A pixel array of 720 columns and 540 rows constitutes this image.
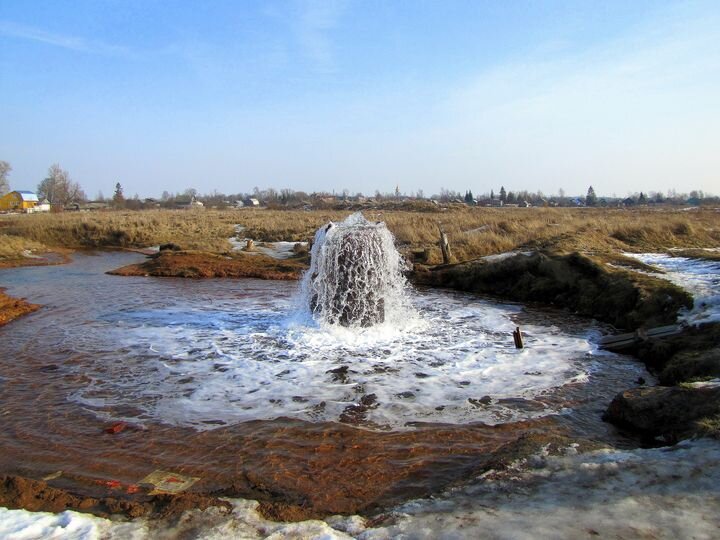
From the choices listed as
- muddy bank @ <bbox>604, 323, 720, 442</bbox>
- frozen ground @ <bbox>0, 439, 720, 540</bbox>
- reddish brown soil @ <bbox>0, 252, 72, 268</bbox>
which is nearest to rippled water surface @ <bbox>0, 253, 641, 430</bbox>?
muddy bank @ <bbox>604, 323, 720, 442</bbox>

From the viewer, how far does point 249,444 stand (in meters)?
6.50

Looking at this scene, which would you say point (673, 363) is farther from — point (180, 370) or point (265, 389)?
point (180, 370)

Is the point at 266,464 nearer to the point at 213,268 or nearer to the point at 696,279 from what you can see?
the point at 696,279

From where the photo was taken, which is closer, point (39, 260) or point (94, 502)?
point (94, 502)

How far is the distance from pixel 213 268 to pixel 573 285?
13736 millimetres

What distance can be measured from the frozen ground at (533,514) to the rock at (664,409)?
50.5 inches

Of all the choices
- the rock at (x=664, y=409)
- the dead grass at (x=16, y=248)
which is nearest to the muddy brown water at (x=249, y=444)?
the rock at (x=664, y=409)

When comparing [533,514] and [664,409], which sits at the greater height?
[533,514]

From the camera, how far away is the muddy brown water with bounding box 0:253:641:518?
17.9 feet

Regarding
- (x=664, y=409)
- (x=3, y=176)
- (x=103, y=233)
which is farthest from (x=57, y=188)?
(x=664, y=409)

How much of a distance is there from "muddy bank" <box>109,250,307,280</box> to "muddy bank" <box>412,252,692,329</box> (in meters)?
5.42

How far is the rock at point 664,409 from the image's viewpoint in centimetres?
624

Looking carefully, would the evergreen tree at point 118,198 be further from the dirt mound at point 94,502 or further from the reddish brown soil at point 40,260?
the dirt mound at point 94,502

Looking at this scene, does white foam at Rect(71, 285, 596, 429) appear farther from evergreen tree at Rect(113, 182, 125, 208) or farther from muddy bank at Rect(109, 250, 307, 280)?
evergreen tree at Rect(113, 182, 125, 208)
